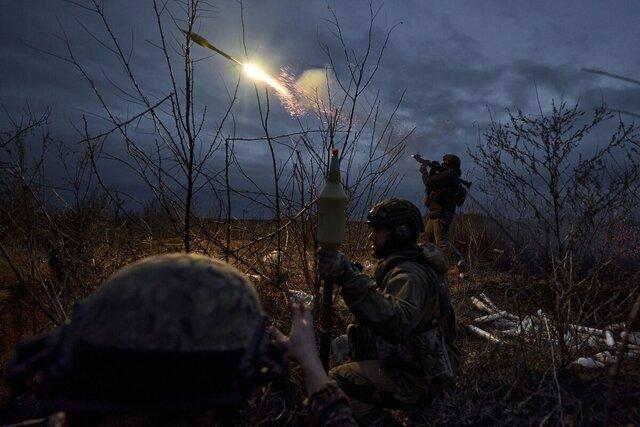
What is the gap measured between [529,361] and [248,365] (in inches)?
104

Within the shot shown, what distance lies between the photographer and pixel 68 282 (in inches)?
168

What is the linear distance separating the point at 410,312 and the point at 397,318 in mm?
118

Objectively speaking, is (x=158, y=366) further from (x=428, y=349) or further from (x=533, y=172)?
(x=533, y=172)

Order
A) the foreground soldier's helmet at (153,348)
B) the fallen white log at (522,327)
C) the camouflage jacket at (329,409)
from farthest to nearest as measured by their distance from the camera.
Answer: the fallen white log at (522,327), the camouflage jacket at (329,409), the foreground soldier's helmet at (153,348)

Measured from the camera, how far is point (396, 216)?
2914 mm

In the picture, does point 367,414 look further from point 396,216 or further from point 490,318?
point 490,318

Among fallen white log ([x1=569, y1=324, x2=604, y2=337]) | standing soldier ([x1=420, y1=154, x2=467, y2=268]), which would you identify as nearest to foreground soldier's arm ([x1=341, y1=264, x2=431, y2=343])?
fallen white log ([x1=569, y1=324, x2=604, y2=337])

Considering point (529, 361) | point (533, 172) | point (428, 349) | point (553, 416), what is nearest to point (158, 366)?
point (428, 349)

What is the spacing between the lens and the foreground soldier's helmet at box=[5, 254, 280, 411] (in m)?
1.05

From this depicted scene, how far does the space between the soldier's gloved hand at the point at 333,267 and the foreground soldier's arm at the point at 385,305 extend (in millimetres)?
40

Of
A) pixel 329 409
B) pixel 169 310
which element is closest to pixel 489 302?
pixel 329 409

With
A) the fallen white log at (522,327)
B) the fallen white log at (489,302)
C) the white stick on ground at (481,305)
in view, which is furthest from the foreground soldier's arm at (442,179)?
the fallen white log at (522,327)

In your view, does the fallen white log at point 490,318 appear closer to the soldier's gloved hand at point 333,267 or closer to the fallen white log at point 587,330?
the fallen white log at point 587,330

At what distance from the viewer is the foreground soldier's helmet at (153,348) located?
3.44 feet
